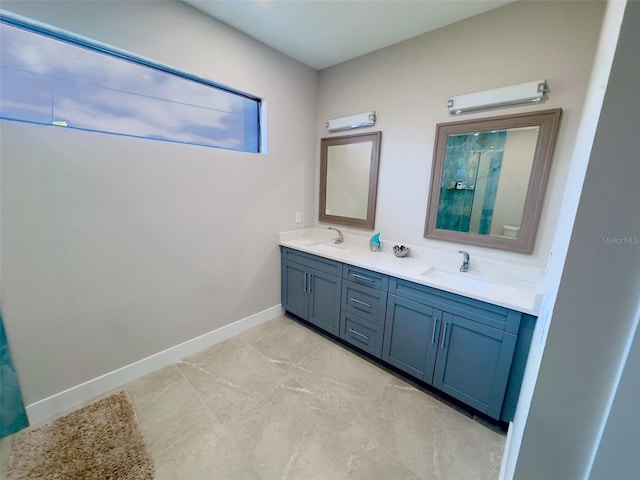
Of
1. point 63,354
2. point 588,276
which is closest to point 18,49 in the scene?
point 63,354

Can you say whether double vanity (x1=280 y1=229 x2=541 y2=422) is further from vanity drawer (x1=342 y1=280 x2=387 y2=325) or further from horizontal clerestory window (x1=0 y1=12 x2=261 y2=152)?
horizontal clerestory window (x1=0 y1=12 x2=261 y2=152)

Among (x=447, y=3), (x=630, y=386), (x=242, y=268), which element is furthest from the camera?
(x=242, y=268)

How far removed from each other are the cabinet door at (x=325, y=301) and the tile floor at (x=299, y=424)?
0.34 m

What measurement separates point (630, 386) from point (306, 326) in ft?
8.19

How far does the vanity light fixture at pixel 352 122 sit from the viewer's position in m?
2.44

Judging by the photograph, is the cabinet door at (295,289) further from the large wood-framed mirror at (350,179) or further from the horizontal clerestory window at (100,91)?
the horizontal clerestory window at (100,91)

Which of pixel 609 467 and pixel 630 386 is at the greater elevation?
pixel 630 386

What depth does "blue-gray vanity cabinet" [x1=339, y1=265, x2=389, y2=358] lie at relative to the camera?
6.73ft

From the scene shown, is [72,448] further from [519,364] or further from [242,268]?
[519,364]

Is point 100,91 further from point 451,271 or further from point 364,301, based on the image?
point 451,271

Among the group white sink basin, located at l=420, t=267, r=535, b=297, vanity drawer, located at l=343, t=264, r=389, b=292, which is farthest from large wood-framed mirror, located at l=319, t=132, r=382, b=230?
white sink basin, located at l=420, t=267, r=535, b=297

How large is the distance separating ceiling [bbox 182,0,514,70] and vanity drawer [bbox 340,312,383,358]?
7.86 feet

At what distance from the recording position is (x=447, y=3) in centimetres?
174

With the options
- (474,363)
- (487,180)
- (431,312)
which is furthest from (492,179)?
(474,363)
